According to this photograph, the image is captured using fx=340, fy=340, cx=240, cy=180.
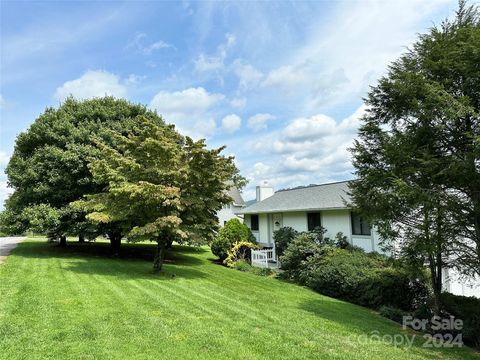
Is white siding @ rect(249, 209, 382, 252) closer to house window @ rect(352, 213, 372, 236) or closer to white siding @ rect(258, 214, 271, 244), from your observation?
white siding @ rect(258, 214, 271, 244)

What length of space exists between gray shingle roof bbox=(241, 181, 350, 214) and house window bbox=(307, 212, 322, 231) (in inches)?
25.9

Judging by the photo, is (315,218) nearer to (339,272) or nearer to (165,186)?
(339,272)

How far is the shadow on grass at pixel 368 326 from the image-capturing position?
667cm

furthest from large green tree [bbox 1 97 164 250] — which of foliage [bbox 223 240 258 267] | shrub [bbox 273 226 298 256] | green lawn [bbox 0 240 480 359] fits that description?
shrub [bbox 273 226 298 256]

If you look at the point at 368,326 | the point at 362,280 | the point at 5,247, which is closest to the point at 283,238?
the point at 362,280

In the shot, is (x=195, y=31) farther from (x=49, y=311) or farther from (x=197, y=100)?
(x=49, y=311)

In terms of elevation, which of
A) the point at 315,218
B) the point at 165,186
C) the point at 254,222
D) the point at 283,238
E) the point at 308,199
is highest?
the point at 165,186

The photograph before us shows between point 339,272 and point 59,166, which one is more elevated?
point 59,166

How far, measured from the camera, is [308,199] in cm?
1998

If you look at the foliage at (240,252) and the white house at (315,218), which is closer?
the white house at (315,218)

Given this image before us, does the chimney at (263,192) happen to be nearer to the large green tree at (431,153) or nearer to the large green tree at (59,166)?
the large green tree at (59,166)

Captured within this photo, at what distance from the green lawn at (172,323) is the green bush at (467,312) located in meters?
1.17

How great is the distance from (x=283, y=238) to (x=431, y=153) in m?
12.1

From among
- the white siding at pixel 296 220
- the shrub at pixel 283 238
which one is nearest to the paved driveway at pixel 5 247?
the shrub at pixel 283 238
